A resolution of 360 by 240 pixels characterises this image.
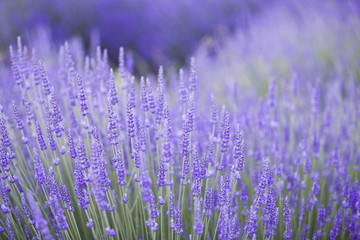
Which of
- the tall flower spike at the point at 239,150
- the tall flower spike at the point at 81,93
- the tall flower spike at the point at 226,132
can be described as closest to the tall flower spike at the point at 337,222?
the tall flower spike at the point at 239,150

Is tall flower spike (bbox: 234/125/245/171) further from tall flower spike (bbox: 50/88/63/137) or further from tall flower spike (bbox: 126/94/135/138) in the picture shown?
tall flower spike (bbox: 50/88/63/137)

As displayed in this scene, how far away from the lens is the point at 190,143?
183 centimetres

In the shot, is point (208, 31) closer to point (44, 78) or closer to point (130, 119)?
point (44, 78)

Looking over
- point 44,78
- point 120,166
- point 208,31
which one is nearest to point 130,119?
point 120,166

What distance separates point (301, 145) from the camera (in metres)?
2.35

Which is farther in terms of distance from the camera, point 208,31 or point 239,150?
point 208,31

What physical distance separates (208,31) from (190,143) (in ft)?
17.5

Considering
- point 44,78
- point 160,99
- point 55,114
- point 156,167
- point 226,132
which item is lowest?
point 156,167

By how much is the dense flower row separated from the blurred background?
1.71 metres

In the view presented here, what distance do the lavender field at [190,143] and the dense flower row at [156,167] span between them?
1cm

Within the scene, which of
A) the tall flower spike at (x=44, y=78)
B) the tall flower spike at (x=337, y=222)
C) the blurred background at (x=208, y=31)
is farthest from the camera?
the blurred background at (x=208, y=31)

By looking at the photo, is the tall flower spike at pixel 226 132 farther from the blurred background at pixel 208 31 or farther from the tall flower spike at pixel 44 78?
the blurred background at pixel 208 31

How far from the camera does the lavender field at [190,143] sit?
5.63 ft

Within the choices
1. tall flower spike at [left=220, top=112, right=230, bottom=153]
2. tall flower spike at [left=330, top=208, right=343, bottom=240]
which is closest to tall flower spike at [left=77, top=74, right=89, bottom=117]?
tall flower spike at [left=220, top=112, right=230, bottom=153]
